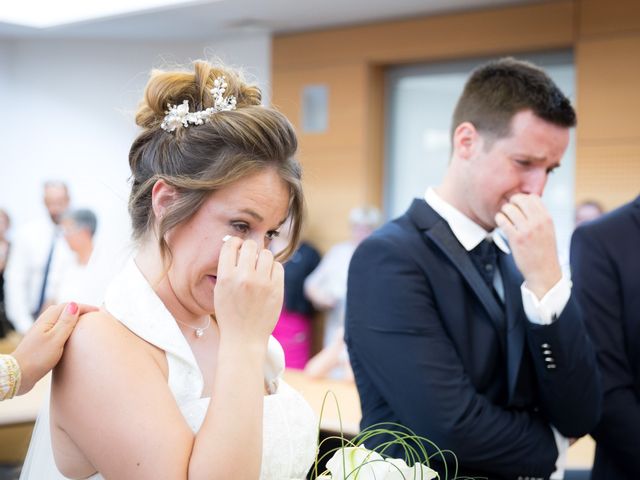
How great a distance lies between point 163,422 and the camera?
4.34 feet

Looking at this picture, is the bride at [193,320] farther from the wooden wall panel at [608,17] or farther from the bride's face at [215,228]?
the wooden wall panel at [608,17]

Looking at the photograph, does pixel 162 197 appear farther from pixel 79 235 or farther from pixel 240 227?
pixel 79 235

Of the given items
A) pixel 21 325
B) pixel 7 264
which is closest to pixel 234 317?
pixel 21 325

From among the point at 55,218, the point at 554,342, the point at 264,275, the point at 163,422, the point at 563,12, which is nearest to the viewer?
the point at 163,422

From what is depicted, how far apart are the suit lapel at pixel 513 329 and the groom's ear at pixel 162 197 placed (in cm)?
85

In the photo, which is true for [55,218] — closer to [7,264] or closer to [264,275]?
[7,264]

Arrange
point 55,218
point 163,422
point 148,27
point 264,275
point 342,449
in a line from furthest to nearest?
point 148,27 < point 55,218 < point 264,275 < point 163,422 < point 342,449

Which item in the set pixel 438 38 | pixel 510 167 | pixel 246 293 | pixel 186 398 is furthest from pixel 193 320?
pixel 438 38

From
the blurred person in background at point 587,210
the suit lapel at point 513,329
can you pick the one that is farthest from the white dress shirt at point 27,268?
the suit lapel at point 513,329

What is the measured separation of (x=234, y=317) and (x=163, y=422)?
0.20 meters

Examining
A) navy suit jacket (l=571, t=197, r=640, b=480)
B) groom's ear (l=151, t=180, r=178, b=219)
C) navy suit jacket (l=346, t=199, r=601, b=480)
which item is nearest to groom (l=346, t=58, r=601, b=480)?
navy suit jacket (l=346, t=199, r=601, b=480)

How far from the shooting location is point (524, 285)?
189cm

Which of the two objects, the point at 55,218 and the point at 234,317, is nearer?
the point at 234,317

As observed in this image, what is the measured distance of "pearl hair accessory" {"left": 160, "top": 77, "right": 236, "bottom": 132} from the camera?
1614mm
